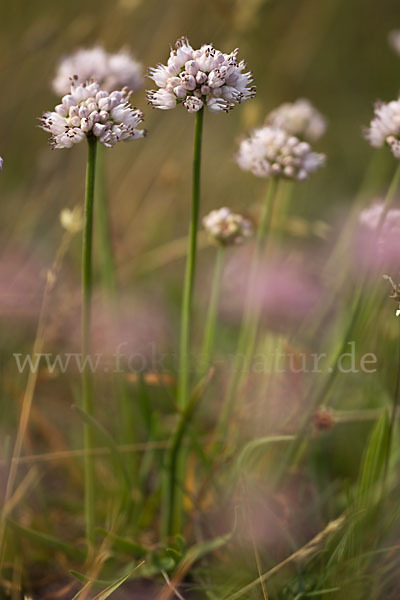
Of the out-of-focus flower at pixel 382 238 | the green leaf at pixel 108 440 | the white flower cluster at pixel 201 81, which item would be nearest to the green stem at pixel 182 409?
the green leaf at pixel 108 440

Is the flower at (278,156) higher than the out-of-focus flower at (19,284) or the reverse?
higher

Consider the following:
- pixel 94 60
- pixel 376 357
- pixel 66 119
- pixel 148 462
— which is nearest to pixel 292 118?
pixel 94 60

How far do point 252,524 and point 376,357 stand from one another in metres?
0.79

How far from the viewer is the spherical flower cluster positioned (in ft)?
3.42

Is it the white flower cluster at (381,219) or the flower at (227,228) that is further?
the flower at (227,228)

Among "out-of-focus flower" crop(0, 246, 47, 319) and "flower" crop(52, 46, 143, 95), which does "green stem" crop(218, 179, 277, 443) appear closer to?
"flower" crop(52, 46, 143, 95)

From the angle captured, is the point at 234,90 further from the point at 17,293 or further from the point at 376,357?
the point at 17,293

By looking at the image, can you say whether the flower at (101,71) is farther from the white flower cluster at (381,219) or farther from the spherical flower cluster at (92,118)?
the white flower cluster at (381,219)

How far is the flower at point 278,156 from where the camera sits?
4.80 ft

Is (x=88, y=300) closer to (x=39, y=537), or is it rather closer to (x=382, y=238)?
(x=39, y=537)

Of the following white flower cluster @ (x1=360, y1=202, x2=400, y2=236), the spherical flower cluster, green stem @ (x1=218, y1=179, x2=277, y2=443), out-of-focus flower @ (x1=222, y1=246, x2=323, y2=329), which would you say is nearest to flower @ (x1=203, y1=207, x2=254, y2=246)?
green stem @ (x1=218, y1=179, x2=277, y2=443)

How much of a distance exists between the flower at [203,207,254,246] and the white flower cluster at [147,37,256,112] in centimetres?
42

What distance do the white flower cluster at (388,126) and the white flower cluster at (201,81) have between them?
378 millimetres

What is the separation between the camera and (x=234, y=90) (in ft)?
3.64
